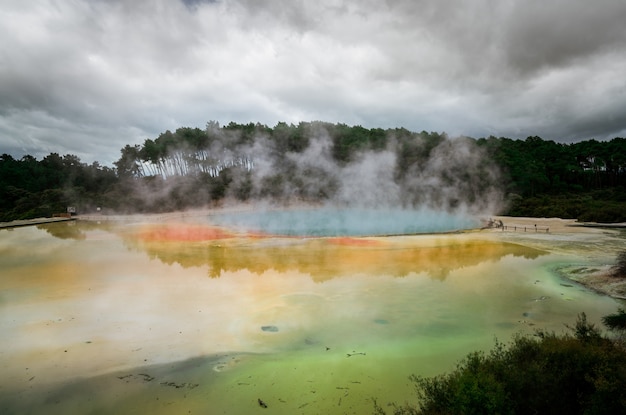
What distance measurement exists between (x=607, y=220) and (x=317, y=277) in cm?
1982

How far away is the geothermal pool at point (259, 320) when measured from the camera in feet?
A: 15.5

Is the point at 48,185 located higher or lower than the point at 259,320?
higher

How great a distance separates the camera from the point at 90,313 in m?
7.54

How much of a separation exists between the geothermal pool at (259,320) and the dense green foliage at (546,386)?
119 cm

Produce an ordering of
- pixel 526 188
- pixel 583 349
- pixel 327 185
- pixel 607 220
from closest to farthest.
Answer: pixel 583 349 < pixel 607 220 < pixel 526 188 < pixel 327 185

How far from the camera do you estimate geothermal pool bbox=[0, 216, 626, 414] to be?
4.73 m

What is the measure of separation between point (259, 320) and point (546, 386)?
4.98 meters

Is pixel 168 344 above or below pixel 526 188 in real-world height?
below

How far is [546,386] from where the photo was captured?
11.2ft

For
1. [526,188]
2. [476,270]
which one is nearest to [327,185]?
[526,188]

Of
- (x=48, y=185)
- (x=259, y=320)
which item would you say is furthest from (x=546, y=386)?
(x=48, y=185)

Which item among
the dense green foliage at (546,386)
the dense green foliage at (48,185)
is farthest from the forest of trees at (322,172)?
the dense green foliage at (546,386)

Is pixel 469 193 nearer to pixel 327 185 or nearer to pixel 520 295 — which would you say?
pixel 327 185

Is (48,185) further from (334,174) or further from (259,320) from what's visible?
(259,320)
